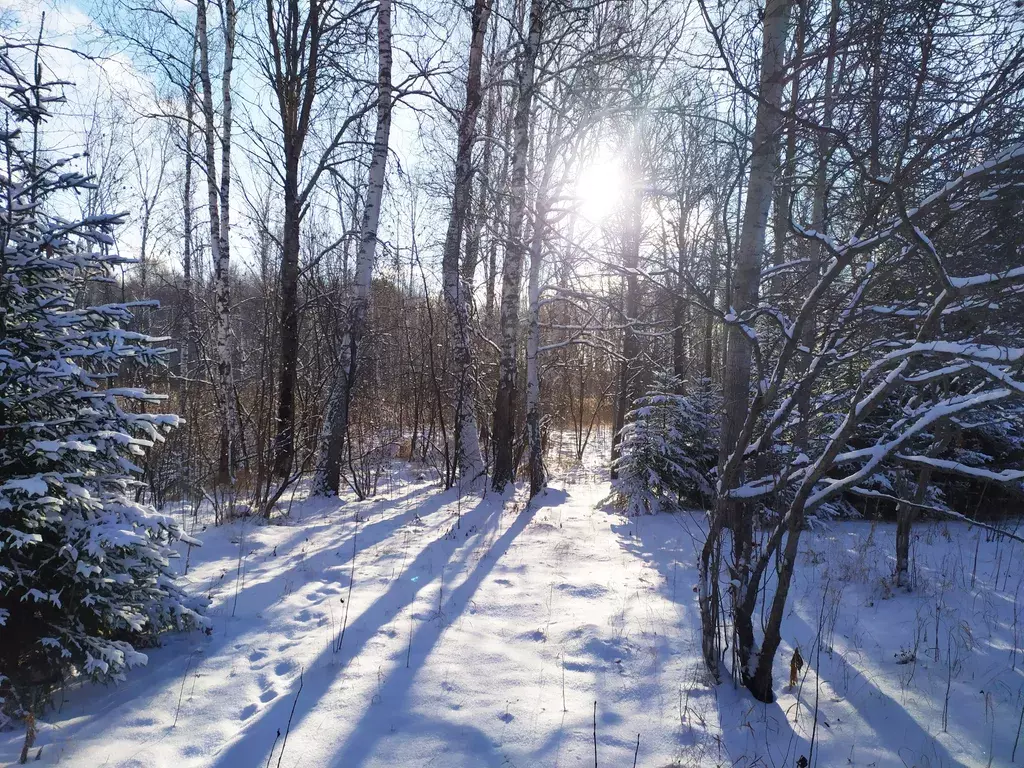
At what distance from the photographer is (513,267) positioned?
26.3 feet

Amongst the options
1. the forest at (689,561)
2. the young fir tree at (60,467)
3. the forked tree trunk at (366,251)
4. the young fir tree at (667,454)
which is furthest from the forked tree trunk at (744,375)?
the forked tree trunk at (366,251)

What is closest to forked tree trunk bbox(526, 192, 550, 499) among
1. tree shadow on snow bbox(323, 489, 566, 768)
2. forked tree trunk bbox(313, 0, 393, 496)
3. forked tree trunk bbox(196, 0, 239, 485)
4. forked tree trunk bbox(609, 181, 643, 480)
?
forked tree trunk bbox(609, 181, 643, 480)

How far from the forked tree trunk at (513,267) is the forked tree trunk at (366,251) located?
5.79 feet

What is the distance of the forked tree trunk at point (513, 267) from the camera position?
24.8 ft

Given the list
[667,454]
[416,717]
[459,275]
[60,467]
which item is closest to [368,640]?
[416,717]

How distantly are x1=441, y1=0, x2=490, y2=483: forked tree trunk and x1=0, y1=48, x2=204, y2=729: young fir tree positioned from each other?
18.2ft

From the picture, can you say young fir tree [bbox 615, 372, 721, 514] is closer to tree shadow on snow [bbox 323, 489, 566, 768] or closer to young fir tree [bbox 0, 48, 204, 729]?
tree shadow on snow [bbox 323, 489, 566, 768]

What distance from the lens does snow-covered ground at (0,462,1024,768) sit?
264 centimetres

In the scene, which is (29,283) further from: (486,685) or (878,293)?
(878,293)

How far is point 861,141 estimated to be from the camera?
2816 millimetres

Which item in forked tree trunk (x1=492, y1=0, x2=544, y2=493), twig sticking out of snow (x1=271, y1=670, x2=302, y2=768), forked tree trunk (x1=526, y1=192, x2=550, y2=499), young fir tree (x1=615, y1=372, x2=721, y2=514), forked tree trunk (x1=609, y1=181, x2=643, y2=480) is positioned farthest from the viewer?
forked tree trunk (x1=609, y1=181, x2=643, y2=480)

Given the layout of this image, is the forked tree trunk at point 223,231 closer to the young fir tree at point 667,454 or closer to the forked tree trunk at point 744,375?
the young fir tree at point 667,454

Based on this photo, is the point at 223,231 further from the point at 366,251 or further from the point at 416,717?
Result: the point at 416,717

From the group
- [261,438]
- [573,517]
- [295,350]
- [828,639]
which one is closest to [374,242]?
[295,350]
